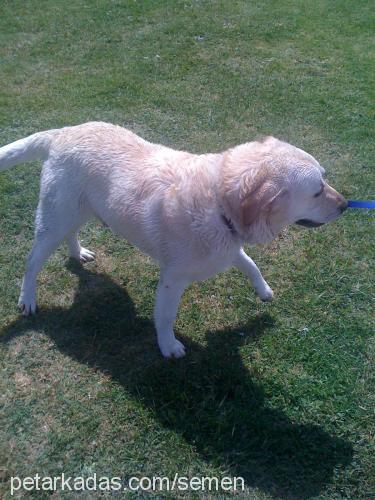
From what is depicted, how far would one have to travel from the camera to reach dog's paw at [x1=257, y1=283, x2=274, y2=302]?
387 centimetres

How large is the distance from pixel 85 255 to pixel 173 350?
4.55ft

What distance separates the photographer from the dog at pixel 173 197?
285cm

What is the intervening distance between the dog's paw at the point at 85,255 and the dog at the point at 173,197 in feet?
2.06

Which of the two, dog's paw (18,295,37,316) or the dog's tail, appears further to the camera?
dog's paw (18,295,37,316)

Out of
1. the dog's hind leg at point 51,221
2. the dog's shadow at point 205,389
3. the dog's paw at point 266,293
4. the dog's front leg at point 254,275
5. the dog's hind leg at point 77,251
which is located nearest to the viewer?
the dog's shadow at point 205,389

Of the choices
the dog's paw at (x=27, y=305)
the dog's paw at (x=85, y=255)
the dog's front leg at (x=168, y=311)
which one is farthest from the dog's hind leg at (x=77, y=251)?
the dog's front leg at (x=168, y=311)

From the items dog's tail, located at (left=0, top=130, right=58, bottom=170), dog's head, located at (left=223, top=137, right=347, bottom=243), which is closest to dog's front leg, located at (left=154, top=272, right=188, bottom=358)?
dog's head, located at (left=223, top=137, right=347, bottom=243)

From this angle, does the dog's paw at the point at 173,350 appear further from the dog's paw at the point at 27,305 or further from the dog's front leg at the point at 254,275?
the dog's paw at the point at 27,305

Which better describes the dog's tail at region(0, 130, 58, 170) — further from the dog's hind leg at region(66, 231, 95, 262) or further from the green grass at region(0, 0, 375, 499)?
the green grass at region(0, 0, 375, 499)

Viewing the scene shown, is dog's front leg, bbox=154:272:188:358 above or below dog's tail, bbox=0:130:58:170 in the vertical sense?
below

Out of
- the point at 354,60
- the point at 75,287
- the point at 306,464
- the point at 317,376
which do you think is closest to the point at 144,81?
the point at 354,60

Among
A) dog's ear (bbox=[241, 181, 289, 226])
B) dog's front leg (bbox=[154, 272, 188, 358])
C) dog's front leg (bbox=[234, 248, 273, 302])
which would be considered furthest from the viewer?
dog's front leg (bbox=[234, 248, 273, 302])

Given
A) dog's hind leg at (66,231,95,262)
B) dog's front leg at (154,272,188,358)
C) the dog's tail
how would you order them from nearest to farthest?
1. dog's front leg at (154,272,188,358)
2. the dog's tail
3. dog's hind leg at (66,231,95,262)

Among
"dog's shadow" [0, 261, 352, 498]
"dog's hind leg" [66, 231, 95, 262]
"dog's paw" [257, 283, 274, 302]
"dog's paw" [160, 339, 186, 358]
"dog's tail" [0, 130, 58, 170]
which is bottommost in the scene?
"dog's shadow" [0, 261, 352, 498]
